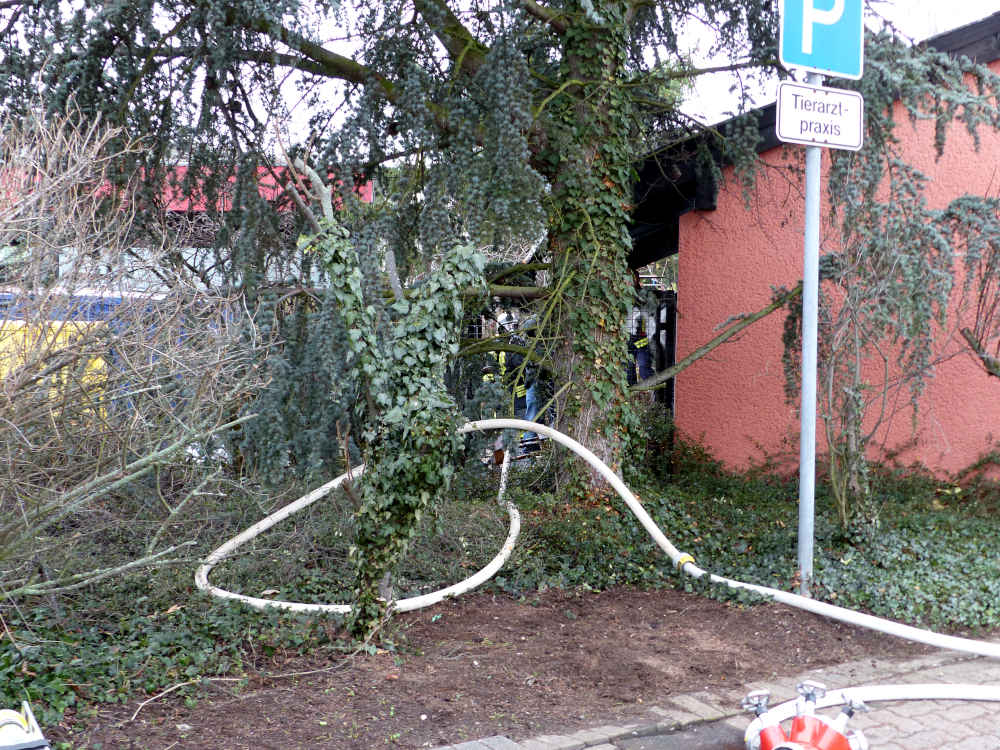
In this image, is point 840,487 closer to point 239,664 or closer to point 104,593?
point 239,664

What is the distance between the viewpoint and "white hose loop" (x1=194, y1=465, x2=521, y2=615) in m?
4.95

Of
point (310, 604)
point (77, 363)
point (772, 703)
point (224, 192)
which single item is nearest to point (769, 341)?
point (224, 192)

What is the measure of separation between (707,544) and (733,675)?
7.78 feet

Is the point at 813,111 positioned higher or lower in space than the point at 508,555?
higher

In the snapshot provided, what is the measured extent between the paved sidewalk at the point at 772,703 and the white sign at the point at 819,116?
299 cm

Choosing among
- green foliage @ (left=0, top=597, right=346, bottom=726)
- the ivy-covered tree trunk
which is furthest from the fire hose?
the ivy-covered tree trunk

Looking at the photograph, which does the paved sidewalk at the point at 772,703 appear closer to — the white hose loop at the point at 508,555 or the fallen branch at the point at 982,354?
the white hose loop at the point at 508,555

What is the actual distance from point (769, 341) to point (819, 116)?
5037 millimetres

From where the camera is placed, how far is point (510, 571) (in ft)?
19.9

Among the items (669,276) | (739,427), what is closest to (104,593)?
(739,427)

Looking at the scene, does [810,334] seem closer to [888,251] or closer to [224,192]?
[888,251]

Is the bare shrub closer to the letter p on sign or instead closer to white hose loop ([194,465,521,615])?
white hose loop ([194,465,521,615])

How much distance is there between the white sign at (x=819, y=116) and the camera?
5.02 meters

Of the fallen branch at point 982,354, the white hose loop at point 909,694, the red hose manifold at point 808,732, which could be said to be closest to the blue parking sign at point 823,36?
the fallen branch at point 982,354
